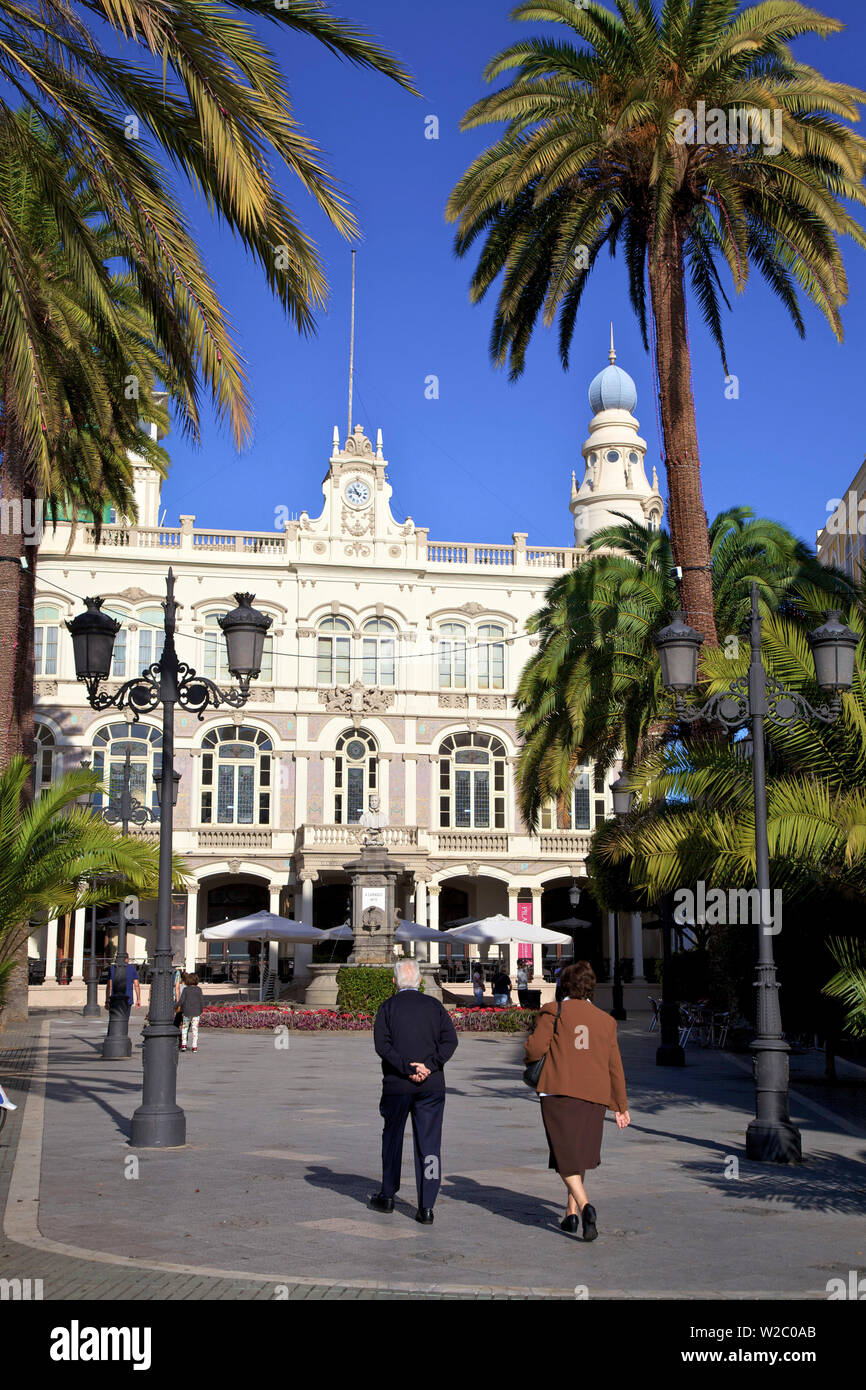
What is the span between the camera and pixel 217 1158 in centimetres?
1130

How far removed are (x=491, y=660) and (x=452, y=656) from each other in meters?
1.43

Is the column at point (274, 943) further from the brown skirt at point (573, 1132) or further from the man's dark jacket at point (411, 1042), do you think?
the brown skirt at point (573, 1132)

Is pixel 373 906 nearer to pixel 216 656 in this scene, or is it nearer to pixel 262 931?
pixel 262 931

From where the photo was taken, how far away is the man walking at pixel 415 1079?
28.2ft

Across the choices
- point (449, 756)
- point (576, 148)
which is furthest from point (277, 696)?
point (576, 148)

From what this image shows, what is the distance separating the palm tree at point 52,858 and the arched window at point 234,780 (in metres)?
30.2

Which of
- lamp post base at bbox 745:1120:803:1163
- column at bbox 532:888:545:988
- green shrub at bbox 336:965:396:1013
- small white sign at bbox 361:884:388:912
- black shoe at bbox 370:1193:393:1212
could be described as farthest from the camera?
column at bbox 532:888:545:988

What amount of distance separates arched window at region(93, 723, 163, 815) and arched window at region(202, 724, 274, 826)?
5.94 ft

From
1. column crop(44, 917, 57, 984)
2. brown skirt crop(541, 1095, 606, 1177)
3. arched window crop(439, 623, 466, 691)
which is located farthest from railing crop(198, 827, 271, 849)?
brown skirt crop(541, 1095, 606, 1177)

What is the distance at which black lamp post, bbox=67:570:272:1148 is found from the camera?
11.8m

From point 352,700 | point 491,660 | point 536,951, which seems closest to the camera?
point 352,700

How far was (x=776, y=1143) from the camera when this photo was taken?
1136 centimetres

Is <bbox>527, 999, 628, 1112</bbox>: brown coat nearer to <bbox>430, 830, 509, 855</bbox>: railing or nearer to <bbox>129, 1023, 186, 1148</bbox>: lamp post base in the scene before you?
<bbox>129, 1023, 186, 1148</bbox>: lamp post base
